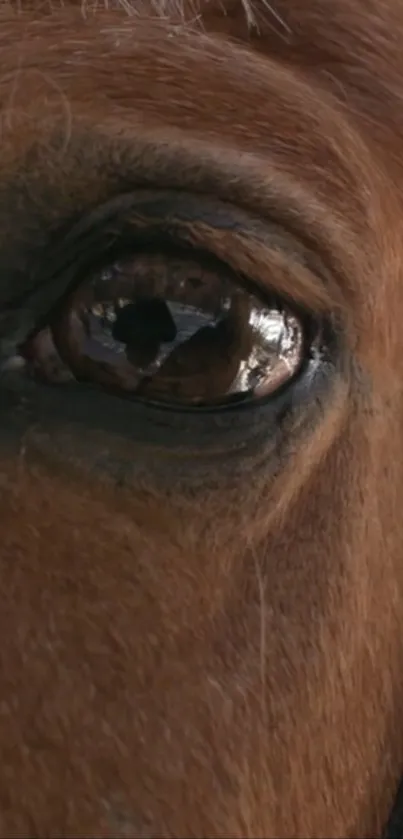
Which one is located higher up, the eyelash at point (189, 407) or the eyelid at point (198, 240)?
the eyelid at point (198, 240)

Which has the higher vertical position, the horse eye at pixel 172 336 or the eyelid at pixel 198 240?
the eyelid at pixel 198 240

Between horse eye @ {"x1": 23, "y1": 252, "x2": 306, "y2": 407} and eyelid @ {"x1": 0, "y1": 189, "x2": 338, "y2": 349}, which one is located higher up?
eyelid @ {"x1": 0, "y1": 189, "x2": 338, "y2": 349}

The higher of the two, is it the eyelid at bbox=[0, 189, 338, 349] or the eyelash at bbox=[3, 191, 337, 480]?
the eyelid at bbox=[0, 189, 338, 349]

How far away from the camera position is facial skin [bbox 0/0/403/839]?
72 centimetres

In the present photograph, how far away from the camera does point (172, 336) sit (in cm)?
72

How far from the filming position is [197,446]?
74 centimetres

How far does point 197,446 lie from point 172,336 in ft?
0.23

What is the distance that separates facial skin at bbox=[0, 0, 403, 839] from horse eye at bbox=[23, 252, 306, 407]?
0.01 m

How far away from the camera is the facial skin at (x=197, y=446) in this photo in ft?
2.35

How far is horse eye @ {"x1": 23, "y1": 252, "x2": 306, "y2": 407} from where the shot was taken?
72 cm

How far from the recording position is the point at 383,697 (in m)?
0.80

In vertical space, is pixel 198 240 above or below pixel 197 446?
above

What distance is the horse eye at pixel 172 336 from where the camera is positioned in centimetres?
72

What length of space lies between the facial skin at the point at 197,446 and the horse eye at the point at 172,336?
0.04 ft
